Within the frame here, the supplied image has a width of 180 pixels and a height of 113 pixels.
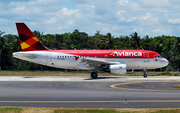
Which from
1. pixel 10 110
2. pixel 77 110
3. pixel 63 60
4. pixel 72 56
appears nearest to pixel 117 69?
pixel 72 56

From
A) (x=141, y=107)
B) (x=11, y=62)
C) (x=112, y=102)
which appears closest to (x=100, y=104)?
(x=112, y=102)

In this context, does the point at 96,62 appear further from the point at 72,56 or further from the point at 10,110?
the point at 10,110

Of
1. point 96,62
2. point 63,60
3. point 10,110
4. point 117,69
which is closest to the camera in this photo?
point 10,110

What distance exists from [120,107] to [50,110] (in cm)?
425

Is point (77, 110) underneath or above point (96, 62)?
underneath

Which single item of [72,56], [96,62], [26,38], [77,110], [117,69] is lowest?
[77,110]

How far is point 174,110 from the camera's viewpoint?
43.1 feet

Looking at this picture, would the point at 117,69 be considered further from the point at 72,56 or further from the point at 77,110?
the point at 77,110

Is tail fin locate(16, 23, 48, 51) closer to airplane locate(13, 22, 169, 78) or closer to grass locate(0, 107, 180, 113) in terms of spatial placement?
airplane locate(13, 22, 169, 78)

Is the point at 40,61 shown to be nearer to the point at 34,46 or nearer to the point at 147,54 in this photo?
the point at 34,46

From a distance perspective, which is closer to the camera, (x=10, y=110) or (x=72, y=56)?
(x=10, y=110)

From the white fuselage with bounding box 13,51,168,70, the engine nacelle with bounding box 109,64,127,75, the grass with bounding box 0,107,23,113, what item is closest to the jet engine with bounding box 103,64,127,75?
the engine nacelle with bounding box 109,64,127,75

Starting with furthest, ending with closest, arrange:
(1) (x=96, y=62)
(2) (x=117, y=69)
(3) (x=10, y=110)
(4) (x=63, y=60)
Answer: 1. (4) (x=63, y=60)
2. (1) (x=96, y=62)
3. (2) (x=117, y=69)
4. (3) (x=10, y=110)

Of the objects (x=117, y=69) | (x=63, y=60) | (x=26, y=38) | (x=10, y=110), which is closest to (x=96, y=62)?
(x=117, y=69)
